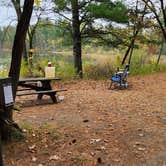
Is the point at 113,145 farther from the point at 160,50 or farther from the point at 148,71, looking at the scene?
the point at 160,50

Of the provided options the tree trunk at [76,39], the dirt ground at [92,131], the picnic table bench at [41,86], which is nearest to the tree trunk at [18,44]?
the dirt ground at [92,131]

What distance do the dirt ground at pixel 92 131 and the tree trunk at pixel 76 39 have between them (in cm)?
514

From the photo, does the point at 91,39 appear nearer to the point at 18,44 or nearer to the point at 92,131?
the point at 92,131

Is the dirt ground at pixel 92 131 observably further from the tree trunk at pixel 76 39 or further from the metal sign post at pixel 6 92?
the tree trunk at pixel 76 39

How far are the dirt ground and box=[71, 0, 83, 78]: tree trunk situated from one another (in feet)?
16.9

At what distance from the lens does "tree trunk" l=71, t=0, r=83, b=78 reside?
41.4 feet

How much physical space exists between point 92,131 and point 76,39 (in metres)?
8.49

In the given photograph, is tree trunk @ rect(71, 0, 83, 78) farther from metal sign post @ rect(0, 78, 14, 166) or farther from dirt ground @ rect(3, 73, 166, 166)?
metal sign post @ rect(0, 78, 14, 166)

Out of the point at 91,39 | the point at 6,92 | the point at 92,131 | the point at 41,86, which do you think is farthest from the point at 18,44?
the point at 91,39

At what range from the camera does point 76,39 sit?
1314cm

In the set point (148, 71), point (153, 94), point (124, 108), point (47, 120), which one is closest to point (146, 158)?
point (47, 120)

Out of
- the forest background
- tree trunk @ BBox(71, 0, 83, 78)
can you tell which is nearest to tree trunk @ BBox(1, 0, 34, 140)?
the forest background

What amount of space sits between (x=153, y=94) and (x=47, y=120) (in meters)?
3.44

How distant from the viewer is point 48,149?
4.18 m
